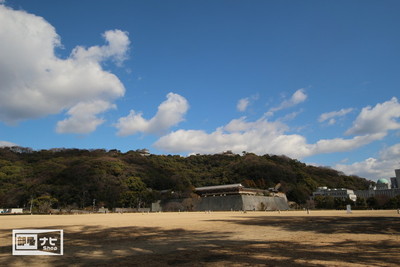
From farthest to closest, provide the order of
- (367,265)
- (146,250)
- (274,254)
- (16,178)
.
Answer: (16,178) → (146,250) → (274,254) → (367,265)

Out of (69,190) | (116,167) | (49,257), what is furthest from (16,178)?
(49,257)

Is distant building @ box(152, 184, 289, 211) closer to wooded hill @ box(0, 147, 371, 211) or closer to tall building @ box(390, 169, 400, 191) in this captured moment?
wooded hill @ box(0, 147, 371, 211)

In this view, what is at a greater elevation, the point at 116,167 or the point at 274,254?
the point at 116,167

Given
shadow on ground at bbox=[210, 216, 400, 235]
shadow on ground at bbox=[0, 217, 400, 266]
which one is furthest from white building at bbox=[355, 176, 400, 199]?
shadow on ground at bbox=[0, 217, 400, 266]

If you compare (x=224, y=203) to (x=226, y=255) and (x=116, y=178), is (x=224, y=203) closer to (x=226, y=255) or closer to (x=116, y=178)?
(x=116, y=178)

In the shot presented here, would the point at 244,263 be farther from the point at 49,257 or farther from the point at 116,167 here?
the point at 116,167

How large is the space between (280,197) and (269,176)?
2350cm

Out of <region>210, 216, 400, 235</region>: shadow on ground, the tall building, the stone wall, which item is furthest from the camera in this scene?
the tall building

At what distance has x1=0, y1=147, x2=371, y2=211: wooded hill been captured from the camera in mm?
76812

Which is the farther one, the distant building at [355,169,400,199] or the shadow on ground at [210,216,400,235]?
the distant building at [355,169,400,199]

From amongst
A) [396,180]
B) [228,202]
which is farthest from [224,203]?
[396,180]

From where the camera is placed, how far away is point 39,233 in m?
15.6

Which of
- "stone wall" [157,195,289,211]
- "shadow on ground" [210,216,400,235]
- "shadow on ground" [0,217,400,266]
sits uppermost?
"shadow on ground" [0,217,400,266]

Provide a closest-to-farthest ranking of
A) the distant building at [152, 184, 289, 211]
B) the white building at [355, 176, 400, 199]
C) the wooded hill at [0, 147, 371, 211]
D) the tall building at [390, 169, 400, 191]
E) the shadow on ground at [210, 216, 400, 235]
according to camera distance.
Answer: the shadow on ground at [210, 216, 400, 235] → the distant building at [152, 184, 289, 211] → the wooded hill at [0, 147, 371, 211] → the white building at [355, 176, 400, 199] → the tall building at [390, 169, 400, 191]
